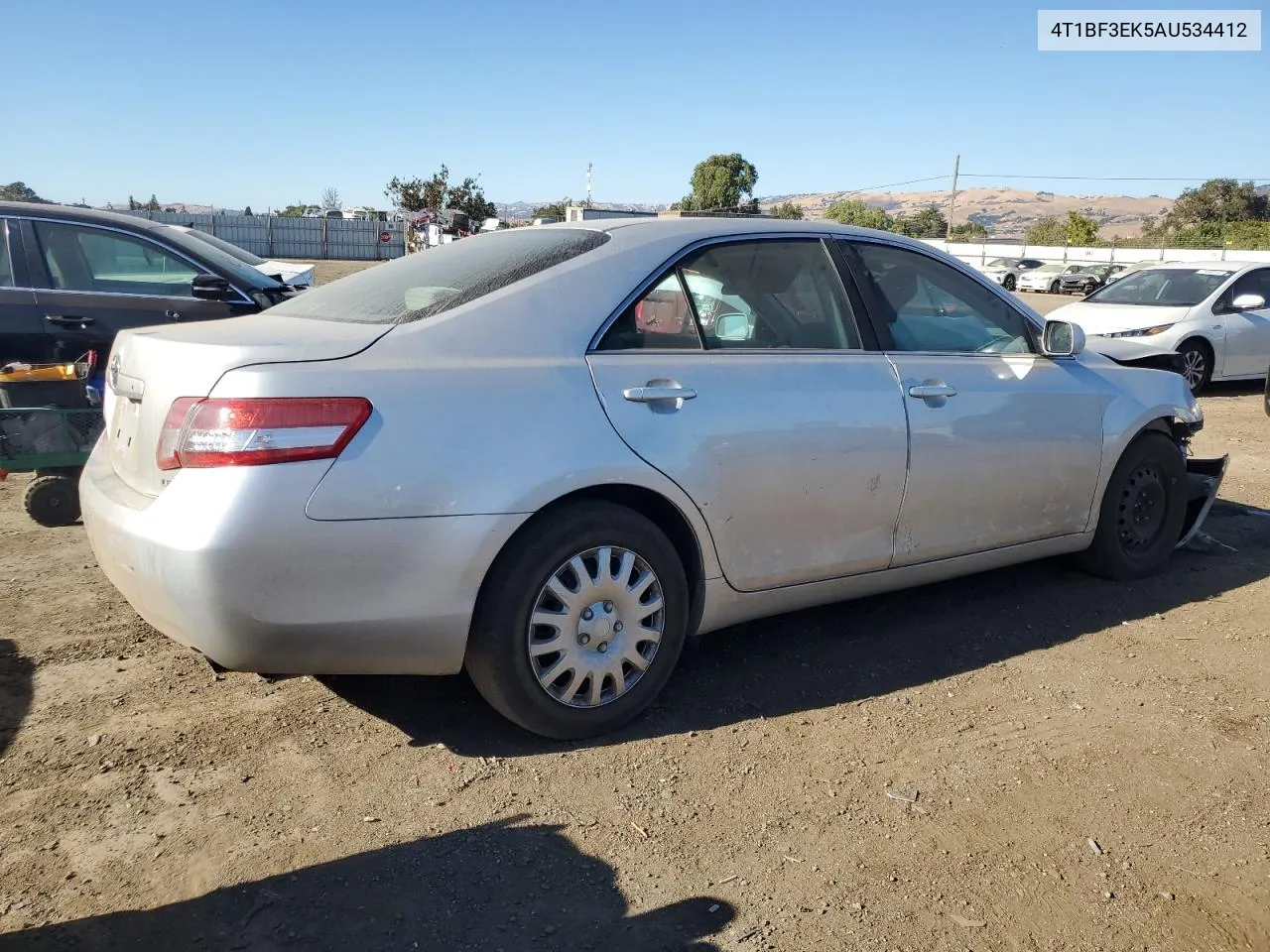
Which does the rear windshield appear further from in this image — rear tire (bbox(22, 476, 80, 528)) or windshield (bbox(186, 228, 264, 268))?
windshield (bbox(186, 228, 264, 268))

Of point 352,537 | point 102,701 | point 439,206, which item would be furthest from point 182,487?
point 439,206

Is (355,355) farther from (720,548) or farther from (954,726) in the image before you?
(954,726)

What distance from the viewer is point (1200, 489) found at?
557cm

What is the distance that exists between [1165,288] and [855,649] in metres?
10.4

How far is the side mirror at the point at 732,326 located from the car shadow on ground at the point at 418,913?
1825 mm

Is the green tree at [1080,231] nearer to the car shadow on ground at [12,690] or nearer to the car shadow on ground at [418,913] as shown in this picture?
the car shadow on ground at [12,690]

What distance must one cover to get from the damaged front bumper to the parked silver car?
1.20m

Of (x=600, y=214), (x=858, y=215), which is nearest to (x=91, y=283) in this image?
(x=600, y=214)

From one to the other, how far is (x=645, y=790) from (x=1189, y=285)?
1179cm

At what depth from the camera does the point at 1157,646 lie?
4.46 m

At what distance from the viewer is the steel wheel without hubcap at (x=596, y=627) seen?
3.35 m

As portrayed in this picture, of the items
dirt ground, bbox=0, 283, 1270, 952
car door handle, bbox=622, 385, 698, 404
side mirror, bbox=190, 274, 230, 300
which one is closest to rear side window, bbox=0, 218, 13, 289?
side mirror, bbox=190, 274, 230, 300

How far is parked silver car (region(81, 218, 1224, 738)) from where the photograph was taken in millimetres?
2969

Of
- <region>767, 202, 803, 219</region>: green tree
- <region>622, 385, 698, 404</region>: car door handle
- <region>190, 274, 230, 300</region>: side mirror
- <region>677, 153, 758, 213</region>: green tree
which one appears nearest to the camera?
<region>622, 385, 698, 404</region>: car door handle
